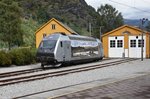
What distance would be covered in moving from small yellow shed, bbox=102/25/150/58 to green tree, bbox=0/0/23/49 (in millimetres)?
22959

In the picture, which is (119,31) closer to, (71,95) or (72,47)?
(72,47)

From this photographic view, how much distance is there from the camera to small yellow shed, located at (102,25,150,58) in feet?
176

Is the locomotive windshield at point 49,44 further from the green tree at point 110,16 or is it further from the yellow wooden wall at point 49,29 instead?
the green tree at point 110,16

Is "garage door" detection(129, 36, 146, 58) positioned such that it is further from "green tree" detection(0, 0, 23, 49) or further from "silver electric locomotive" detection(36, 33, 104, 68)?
Result: "green tree" detection(0, 0, 23, 49)

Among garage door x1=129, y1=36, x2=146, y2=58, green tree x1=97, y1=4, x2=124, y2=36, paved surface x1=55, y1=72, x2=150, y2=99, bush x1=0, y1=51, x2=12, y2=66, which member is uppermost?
green tree x1=97, y1=4, x2=124, y2=36

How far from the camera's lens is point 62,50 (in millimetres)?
33688

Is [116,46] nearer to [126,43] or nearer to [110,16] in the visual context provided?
[126,43]

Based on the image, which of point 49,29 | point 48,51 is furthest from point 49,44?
point 49,29

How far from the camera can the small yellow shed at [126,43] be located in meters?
53.8

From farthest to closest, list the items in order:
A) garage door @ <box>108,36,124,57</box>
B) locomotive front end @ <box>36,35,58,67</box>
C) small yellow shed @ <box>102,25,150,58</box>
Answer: garage door @ <box>108,36,124,57</box> < small yellow shed @ <box>102,25,150,58</box> < locomotive front end @ <box>36,35,58,67</box>

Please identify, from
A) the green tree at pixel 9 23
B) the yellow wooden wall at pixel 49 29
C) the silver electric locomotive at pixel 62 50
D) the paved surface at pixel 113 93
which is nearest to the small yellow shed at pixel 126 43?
the silver electric locomotive at pixel 62 50

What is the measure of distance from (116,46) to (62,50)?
2412 cm

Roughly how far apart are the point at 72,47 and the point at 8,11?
4211cm

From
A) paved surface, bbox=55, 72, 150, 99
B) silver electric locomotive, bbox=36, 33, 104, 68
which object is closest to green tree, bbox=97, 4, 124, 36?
silver electric locomotive, bbox=36, 33, 104, 68
